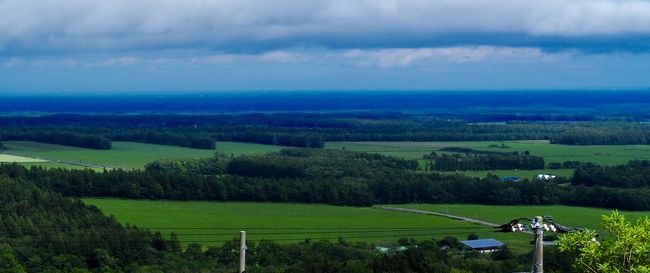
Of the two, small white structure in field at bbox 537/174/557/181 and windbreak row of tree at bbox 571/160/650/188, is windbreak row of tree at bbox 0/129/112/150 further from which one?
windbreak row of tree at bbox 571/160/650/188

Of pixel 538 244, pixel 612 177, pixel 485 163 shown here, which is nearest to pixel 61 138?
pixel 485 163

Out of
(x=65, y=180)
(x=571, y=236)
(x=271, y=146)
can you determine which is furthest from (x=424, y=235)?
(x=271, y=146)

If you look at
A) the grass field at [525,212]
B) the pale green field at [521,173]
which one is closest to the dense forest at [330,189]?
the grass field at [525,212]

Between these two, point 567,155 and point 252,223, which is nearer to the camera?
point 252,223

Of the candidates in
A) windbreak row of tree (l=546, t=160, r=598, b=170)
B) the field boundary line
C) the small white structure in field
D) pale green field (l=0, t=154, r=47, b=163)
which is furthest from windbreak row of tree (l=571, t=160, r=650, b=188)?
pale green field (l=0, t=154, r=47, b=163)

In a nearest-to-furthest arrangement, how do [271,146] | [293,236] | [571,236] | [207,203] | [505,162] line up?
[571,236]
[293,236]
[207,203]
[505,162]
[271,146]

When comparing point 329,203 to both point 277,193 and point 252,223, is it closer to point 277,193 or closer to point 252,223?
point 277,193
